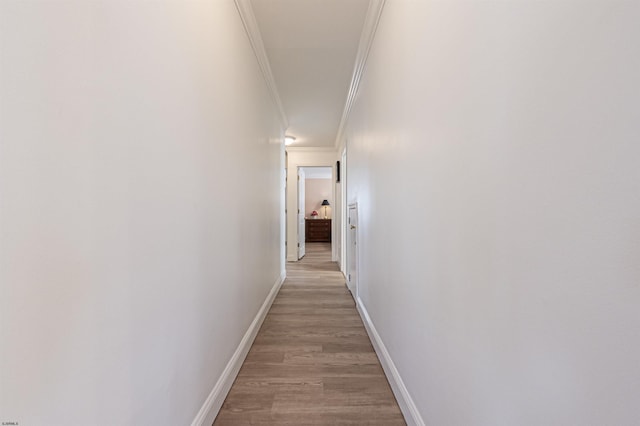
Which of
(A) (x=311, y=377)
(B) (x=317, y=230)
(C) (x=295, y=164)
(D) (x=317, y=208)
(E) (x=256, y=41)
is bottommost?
(A) (x=311, y=377)

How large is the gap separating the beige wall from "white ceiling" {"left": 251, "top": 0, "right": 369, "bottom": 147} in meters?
6.42

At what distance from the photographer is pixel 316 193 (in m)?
10.4

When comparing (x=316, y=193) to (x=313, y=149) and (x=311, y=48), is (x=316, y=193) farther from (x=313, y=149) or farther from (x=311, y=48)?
(x=311, y=48)

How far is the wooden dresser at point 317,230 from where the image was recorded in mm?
9750

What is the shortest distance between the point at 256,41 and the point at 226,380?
2.38 m

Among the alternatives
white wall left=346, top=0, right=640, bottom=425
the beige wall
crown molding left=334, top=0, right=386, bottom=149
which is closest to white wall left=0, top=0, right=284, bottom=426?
white wall left=346, top=0, right=640, bottom=425

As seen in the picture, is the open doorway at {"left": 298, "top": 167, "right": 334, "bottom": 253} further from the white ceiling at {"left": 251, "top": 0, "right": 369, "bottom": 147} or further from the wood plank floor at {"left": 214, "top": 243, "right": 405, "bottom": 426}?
the wood plank floor at {"left": 214, "top": 243, "right": 405, "bottom": 426}

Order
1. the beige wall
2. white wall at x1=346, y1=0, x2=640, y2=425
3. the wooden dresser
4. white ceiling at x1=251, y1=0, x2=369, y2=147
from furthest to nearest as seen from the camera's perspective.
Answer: the beige wall, the wooden dresser, white ceiling at x1=251, y1=0, x2=369, y2=147, white wall at x1=346, y1=0, x2=640, y2=425

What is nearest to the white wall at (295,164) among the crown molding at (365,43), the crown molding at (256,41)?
the crown molding at (365,43)

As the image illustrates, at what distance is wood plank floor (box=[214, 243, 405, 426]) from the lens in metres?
1.43

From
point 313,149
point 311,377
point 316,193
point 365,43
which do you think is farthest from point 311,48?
point 316,193

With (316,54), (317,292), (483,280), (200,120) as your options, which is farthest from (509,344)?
(317,292)

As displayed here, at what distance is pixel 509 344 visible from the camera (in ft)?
2.12

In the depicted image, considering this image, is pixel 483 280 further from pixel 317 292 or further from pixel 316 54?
pixel 317 292
